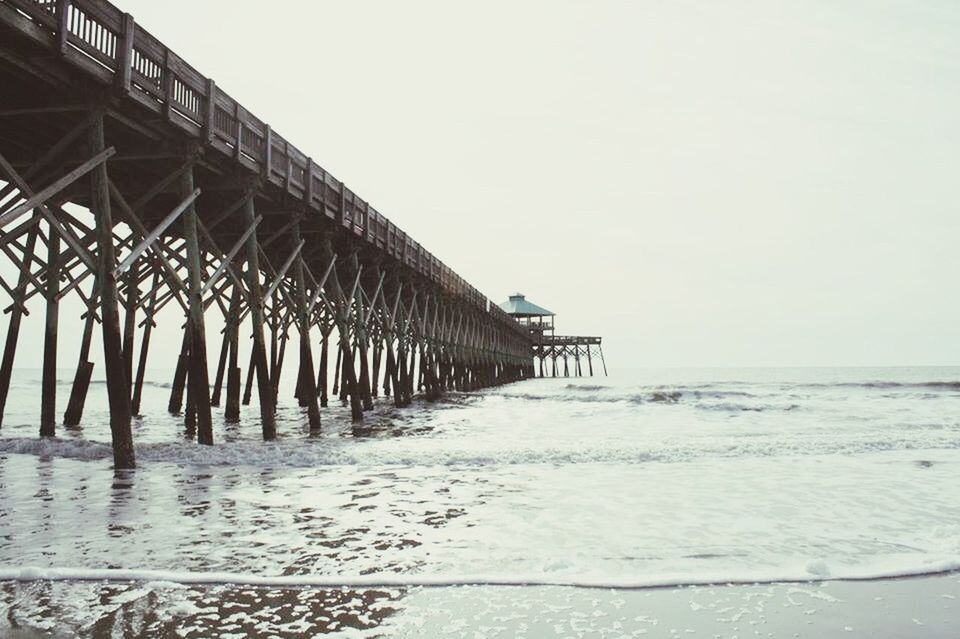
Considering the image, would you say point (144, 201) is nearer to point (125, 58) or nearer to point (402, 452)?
point (125, 58)

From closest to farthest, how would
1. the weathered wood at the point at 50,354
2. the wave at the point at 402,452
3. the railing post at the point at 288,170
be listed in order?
the wave at the point at 402,452
the weathered wood at the point at 50,354
the railing post at the point at 288,170

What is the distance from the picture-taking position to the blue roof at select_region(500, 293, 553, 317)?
240ft

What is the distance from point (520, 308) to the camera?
74.6m

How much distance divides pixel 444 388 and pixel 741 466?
20682 mm

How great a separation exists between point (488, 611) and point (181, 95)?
891 centimetres

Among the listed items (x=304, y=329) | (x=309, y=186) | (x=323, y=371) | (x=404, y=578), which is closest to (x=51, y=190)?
(x=404, y=578)

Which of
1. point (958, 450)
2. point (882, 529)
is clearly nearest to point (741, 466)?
point (882, 529)

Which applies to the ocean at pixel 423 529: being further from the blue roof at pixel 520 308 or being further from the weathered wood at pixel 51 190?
the blue roof at pixel 520 308

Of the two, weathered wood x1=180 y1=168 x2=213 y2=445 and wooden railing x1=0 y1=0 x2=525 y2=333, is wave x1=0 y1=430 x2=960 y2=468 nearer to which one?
weathered wood x1=180 y1=168 x2=213 y2=445

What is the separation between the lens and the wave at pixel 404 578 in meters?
3.96

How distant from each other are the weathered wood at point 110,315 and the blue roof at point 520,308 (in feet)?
211

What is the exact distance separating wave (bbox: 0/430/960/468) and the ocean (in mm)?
71

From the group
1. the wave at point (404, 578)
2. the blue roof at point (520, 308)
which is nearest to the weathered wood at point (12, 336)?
the wave at point (404, 578)

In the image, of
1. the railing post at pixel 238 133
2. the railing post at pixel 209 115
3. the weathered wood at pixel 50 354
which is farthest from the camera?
the weathered wood at pixel 50 354
